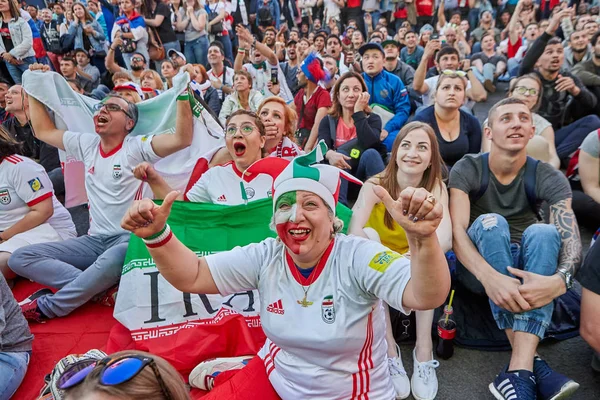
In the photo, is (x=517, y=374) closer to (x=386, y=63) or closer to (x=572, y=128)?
(x=572, y=128)

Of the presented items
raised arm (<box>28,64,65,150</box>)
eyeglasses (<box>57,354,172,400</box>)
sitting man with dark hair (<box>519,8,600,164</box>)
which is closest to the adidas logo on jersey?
eyeglasses (<box>57,354,172,400</box>)

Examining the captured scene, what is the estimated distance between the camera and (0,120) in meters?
5.46

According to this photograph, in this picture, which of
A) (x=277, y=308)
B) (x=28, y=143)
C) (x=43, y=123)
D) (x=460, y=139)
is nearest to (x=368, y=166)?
(x=460, y=139)

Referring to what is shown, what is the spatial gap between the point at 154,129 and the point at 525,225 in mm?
2948

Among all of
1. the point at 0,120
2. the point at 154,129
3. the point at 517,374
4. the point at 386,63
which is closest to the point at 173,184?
the point at 154,129

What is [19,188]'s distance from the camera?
3361 millimetres

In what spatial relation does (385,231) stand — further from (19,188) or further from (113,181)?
(19,188)

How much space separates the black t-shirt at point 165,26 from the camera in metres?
8.17

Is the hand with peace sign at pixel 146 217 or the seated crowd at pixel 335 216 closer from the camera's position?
the hand with peace sign at pixel 146 217

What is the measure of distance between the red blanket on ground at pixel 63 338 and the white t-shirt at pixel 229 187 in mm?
1049

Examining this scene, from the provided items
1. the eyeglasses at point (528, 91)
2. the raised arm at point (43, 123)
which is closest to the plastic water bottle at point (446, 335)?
the eyeglasses at point (528, 91)

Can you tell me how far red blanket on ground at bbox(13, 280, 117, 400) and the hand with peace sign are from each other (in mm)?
1573

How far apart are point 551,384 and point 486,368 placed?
1.47ft

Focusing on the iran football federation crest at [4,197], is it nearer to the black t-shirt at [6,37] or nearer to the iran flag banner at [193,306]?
the iran flag banner at [193,306]
